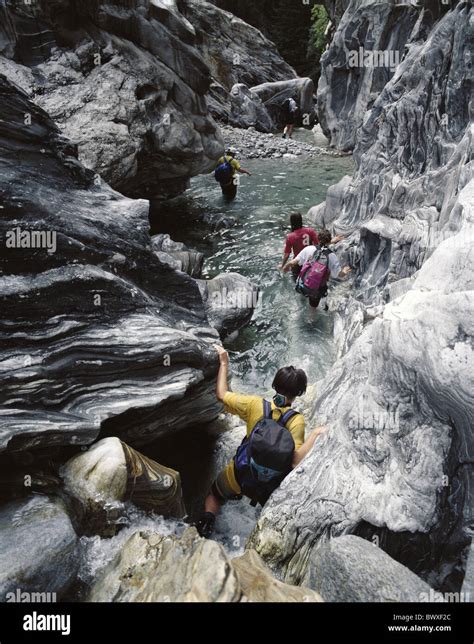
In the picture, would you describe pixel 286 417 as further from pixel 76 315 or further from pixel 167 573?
pixel 76 315

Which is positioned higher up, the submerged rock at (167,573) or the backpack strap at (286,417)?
the backpack strap at (286,417)

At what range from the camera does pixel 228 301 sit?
40.3ft

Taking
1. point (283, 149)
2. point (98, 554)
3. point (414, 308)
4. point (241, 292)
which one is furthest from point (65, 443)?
point (283, 149)

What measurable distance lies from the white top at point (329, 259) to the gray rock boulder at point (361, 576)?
7.43 meters

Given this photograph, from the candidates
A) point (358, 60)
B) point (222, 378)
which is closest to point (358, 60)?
point (358, 60)

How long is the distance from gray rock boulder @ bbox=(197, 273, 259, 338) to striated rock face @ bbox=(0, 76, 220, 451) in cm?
376

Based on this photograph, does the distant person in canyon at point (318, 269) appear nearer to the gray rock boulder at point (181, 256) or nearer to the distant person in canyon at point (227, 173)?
the gray rock boulder at point (181, 256)

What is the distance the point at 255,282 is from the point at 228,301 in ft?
7.69

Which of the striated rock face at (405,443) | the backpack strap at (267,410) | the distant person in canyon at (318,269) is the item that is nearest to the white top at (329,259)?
the distant person in canyon at (318,269)

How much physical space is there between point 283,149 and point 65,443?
28255mm

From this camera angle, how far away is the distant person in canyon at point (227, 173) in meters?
19.8

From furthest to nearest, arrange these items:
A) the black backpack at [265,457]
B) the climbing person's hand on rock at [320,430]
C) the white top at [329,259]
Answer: the white top at [329,259] → the climbing person's hand on rock at [320,430] → the black backpack at [265,457]

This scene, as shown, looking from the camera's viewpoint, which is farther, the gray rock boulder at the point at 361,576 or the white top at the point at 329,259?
the white top at the point at 329,259

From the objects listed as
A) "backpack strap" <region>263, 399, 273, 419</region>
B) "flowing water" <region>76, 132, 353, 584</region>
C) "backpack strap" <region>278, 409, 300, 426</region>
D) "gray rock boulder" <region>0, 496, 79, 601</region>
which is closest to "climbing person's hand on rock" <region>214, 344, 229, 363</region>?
"backpack strap" <region>263, 399, 273, 419</region>
